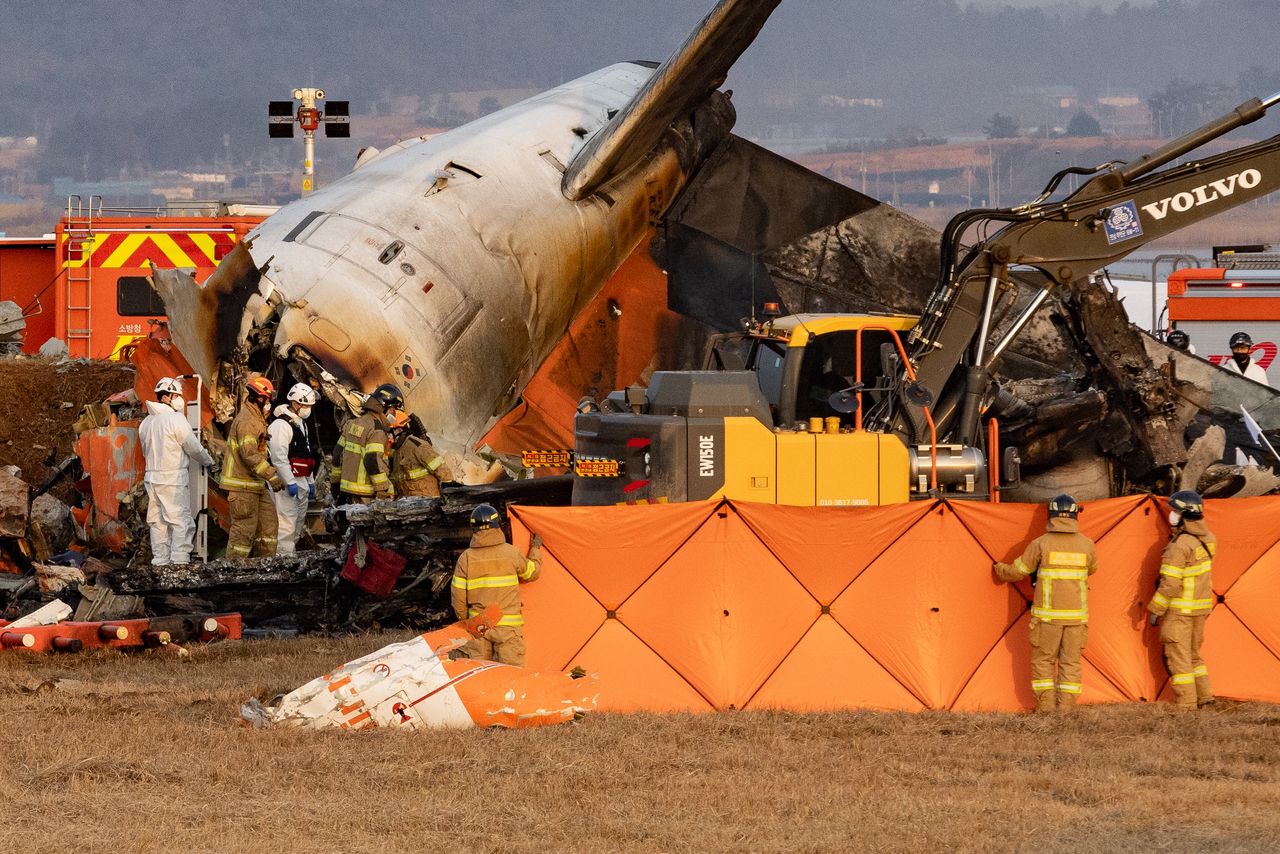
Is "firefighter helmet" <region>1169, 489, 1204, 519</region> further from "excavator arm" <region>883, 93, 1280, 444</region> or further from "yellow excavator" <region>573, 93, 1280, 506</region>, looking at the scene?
"excavator arm" <region>883, 93, 1280, 444</region>

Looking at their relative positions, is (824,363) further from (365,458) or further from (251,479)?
(251,479)

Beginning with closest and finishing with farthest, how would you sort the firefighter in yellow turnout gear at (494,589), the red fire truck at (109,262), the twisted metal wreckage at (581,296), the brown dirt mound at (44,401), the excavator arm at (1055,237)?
the firefighter in yellow turnout gear at (494,589)
the excavator arm at (1055,237)
the twisted metal wreckage at (581,296)
the brown dirt mound at (44,401)
the red fire truck at (109,262)

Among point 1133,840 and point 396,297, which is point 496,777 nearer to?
point 1133,840

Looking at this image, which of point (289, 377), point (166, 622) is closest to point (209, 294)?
point (289, 377)

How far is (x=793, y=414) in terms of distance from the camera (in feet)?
44.1

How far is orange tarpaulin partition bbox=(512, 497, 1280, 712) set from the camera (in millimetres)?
11719

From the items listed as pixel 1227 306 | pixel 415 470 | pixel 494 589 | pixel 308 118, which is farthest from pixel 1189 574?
pixel 308 118

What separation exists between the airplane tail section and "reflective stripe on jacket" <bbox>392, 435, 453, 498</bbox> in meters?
4.60

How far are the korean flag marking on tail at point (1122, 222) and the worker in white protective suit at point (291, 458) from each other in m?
7.12


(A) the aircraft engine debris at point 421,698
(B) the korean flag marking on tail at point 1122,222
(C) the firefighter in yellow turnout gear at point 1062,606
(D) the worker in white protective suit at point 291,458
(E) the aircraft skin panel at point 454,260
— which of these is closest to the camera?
(A) the aircraft engine debris at point 421,698

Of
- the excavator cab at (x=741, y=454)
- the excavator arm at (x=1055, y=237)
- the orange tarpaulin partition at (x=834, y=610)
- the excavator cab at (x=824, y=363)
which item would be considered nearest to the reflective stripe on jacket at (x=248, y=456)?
the excavator cab at (x=741, y=454)

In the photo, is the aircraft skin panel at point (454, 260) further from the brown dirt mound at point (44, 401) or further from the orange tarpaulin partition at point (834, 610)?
the orange tarpaulin partition at point (834, 610)

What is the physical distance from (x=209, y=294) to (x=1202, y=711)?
30.6 ft

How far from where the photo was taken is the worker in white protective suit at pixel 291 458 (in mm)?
15430
